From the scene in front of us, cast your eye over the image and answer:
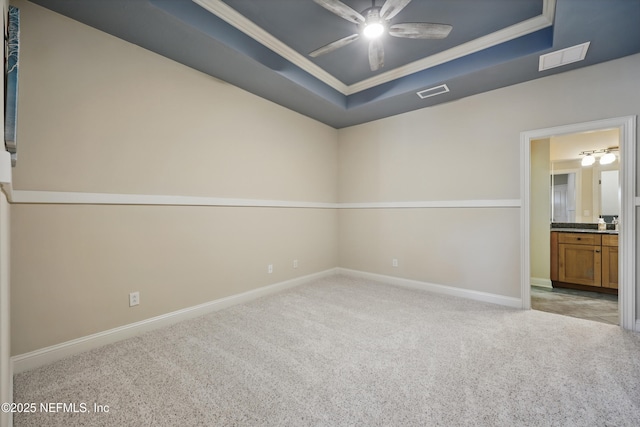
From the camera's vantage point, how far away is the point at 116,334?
221 centimetres

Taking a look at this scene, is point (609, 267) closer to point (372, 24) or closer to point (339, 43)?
point (372, 24)

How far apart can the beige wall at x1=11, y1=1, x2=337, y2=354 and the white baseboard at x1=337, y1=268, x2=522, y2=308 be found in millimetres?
1616

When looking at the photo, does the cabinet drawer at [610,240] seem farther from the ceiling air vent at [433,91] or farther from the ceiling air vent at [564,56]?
the ceiling air vent at [433,91]

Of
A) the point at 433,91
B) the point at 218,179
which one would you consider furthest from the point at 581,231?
the point at 218,179

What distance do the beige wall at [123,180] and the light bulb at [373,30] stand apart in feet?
5.41

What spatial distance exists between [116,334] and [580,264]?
5.70 m

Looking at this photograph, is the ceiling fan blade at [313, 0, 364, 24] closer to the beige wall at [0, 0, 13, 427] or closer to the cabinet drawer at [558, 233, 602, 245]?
the beige wall at [0, 0, 13, 427]

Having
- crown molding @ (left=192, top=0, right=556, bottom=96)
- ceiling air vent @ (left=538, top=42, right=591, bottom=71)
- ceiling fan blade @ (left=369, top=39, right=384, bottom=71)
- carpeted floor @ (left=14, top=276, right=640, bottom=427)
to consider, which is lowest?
carpeted floor @ (left=14, top=276, right=640, bottom=427)

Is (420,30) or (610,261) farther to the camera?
(610,261)

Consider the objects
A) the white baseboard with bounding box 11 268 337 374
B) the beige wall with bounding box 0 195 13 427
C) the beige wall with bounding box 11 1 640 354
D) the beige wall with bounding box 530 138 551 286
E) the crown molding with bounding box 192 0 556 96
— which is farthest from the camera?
the beige wall with bounding box 530 138 551 286

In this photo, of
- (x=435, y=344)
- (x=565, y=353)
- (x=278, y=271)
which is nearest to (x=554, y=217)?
(x=565, y=353)

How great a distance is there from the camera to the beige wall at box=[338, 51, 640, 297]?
8.71ft

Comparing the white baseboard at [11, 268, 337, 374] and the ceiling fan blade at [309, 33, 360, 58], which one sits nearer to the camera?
the white baseboard at [11, 268, 337, 374]

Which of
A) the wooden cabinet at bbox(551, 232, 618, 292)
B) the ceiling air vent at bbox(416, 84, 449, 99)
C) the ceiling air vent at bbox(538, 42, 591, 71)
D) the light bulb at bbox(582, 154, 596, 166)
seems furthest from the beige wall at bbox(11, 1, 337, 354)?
the light bulb at bbox(582, 154, 596, 166)
